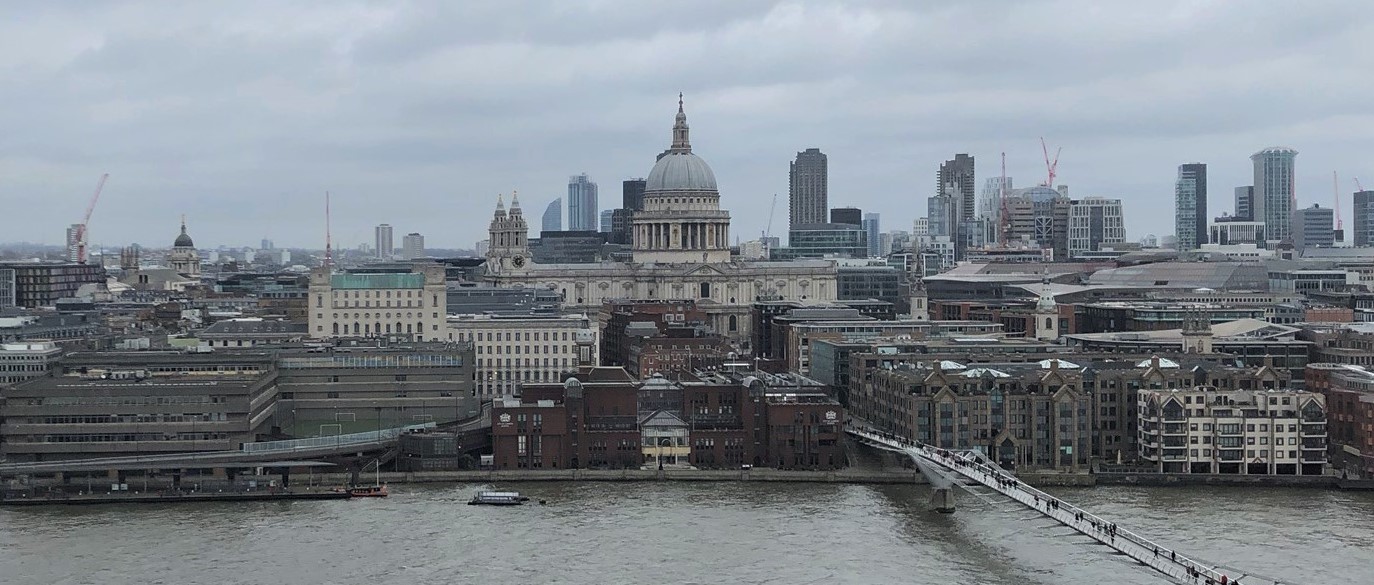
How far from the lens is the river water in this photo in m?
48.3

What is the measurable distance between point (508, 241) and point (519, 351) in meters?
46.8

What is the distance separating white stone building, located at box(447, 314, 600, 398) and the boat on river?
96.5 ft

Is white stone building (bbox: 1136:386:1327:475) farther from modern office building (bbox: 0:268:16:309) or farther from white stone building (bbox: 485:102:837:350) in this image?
modern office building (bbox: 0:268:16:309)

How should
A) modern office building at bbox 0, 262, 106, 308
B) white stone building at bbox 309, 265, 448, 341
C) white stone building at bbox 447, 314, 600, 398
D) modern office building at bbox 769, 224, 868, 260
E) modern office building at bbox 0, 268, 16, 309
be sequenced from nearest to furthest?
white stone building at bbox 447, 314, 600, 398
white stone building at bbox 309, 265, 448, 341
modern office building at bbox 0, 268, 16, 309
modern office building at bbox 0, 262, 106, 308
modern office building at bbox 769, 224, 868, 260

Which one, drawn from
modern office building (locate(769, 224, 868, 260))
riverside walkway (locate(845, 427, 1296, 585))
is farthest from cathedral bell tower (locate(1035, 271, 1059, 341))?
modern office building (locate(769, 224, 868, 260))

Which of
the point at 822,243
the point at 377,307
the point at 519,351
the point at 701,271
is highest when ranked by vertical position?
the point at 822,243

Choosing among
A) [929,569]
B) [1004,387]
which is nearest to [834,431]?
[1004,387]

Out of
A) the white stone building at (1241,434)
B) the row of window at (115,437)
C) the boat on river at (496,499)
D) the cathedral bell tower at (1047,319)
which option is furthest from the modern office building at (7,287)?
the white stone building at (1241,434)

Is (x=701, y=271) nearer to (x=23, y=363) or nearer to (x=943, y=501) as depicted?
(x=23, y=363)

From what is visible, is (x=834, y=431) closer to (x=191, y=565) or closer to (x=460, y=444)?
(x=460, y=444)

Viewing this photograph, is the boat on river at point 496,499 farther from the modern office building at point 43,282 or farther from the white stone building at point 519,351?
the modern office building at point 43,282

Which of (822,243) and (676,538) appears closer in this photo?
(676,538)

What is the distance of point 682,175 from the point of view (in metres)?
137

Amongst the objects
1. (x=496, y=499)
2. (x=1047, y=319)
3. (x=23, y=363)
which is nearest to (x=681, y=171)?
(x=1047, y=319)
